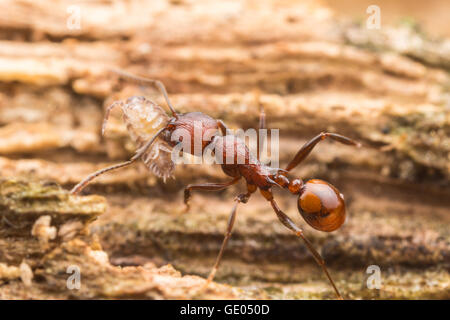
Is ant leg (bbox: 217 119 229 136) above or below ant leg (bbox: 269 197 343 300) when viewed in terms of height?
above

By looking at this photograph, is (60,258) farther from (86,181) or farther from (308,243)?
(308,243)

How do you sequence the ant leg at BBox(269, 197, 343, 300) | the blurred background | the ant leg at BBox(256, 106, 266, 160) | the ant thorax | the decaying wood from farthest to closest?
the ant leg at BBox(256, 106, 266, 160), the blurred background, the ant thorax, the ant leg at BBox(269, 197, 343, 300), the decaying wood

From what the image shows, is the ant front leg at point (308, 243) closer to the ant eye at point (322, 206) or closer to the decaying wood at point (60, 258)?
the ant eye at point (322, 206)

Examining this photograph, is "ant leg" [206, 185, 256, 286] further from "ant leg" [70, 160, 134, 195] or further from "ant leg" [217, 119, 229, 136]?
"ant leg" [70, 160, 134, 195]

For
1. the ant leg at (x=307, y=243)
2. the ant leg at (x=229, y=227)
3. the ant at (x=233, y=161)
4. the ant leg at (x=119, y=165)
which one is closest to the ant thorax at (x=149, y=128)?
the ant at (x=233, y=161)

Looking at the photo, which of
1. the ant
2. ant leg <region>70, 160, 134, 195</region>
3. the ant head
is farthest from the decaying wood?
the ant head

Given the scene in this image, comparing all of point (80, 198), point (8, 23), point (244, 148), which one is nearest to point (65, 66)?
point (8, 23)
